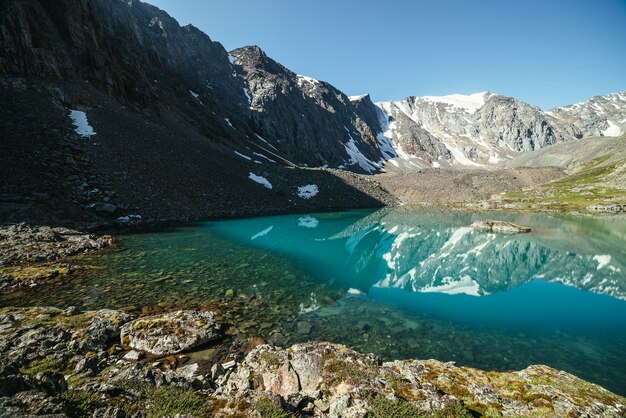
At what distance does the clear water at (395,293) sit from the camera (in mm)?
13117

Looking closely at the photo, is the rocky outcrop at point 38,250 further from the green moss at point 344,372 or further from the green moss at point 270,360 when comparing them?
the green moss at point 344,372

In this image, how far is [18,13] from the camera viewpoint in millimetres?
52875

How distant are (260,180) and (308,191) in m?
14.2

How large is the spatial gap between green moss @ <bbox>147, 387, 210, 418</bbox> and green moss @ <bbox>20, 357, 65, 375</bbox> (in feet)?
14.8

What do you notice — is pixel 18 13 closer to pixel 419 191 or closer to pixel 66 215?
pixel 66 215

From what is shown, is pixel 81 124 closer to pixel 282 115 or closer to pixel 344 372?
pixel 344 372

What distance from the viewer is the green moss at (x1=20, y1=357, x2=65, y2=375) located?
8.07 metres

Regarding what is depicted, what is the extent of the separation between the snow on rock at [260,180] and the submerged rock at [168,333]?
59.1m

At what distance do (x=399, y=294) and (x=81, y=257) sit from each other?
894 inches

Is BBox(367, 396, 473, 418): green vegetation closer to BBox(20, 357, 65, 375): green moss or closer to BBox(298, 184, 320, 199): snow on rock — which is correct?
BBox(20, 357, 65, 375): green moss

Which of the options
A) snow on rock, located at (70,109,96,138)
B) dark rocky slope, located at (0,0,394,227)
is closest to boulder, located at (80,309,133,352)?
dark rocky slope, located at (0,0,394,227)

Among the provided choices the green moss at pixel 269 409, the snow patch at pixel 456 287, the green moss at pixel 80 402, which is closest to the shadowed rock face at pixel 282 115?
the snow patch at pixel 456 287

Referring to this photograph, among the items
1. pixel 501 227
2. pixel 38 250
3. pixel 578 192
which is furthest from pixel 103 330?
pixel 578 192

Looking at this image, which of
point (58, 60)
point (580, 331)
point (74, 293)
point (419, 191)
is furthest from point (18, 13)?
point (419, 191)
